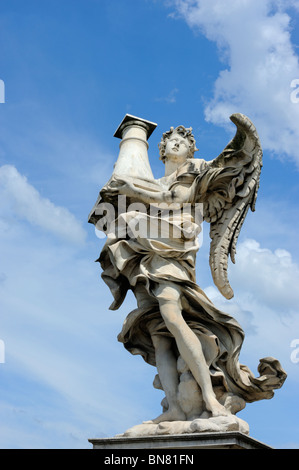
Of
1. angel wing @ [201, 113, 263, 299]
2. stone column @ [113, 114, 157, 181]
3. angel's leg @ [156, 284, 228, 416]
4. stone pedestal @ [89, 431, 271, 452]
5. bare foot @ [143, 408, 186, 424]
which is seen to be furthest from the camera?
stone column @ [113, 114, 157, 181]

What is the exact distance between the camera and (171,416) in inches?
219

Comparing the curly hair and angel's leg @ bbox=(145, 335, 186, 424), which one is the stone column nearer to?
the curly hair

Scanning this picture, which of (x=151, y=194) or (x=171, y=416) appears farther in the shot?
(x=151, y=194)

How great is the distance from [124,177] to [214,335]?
1.90 m

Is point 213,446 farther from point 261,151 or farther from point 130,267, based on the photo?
point 261,151

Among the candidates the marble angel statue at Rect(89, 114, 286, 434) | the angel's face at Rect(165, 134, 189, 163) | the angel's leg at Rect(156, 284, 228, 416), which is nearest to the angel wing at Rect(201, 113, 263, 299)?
the marble angel statue at Rect(89, 114, 286, 434)

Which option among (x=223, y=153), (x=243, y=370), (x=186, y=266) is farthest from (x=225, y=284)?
(x=223, y=153)

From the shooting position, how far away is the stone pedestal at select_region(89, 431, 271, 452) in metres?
4.99

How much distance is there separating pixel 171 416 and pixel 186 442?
0.47 m

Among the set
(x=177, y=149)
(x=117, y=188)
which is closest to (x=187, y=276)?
(x=117, y=188)

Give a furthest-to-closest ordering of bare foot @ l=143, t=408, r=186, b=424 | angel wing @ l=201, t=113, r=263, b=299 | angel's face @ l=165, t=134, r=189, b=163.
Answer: angel's face @ l=165, t=134, r=189, b=163
angel wing @ l=201, t=113, r=263, b=299
bare foot @ l=143, t=408, r=186, b=424

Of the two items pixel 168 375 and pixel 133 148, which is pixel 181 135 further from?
pixel 168 375

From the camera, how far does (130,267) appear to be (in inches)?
240

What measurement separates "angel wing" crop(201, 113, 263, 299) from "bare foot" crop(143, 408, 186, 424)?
1.47m
